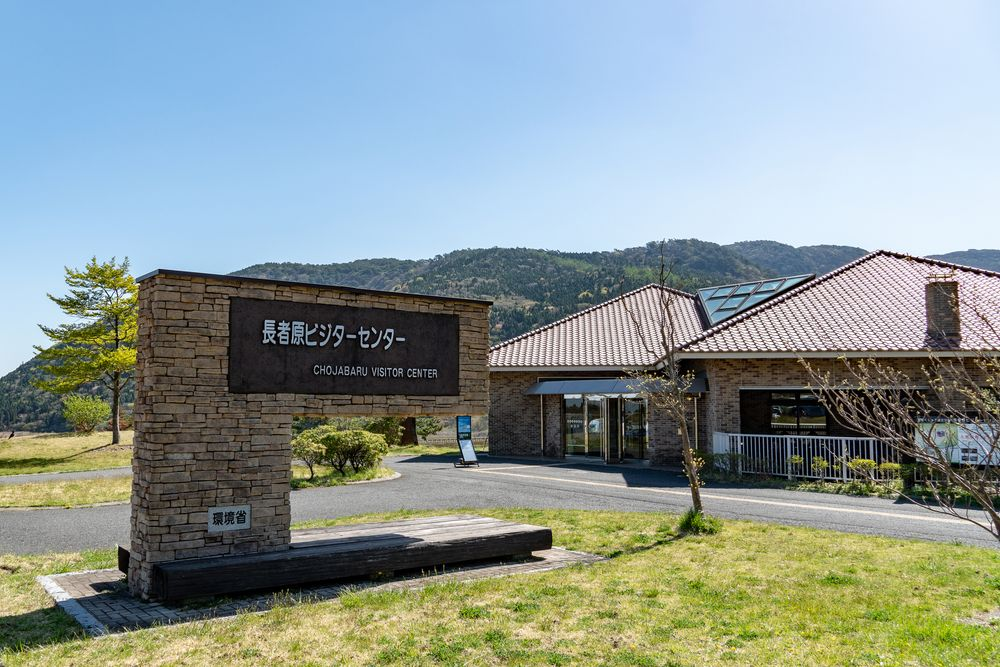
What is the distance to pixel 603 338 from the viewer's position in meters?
27.6

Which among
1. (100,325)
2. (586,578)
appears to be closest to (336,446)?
(586,578)

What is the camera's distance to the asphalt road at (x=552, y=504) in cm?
1149

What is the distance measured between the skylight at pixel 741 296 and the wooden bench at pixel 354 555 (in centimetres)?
1754

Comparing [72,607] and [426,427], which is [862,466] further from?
[426,427]

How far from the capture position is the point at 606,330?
1116 inches

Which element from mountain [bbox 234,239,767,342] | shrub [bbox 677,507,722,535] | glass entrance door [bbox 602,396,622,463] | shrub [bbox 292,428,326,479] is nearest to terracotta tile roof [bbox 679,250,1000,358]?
glass entrance door [bbox 602,396,622,463]

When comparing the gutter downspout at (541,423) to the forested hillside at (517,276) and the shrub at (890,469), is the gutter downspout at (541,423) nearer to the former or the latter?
the shrub at (890,469)

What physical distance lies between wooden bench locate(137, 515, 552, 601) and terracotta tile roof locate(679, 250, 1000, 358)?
38.5ft

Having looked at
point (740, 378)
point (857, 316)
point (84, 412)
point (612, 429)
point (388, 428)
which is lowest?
point (388, 428)

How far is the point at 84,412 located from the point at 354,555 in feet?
115

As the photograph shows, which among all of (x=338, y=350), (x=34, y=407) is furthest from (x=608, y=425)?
(x=34, y=407)

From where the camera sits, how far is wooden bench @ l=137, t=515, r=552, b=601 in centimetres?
724

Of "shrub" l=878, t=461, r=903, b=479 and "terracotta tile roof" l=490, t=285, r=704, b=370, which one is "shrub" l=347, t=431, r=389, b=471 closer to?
"terracotta tile roof" l=490, t=285, r=704, b=370

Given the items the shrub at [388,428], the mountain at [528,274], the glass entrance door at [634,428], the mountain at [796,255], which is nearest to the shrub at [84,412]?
the shrub at [388,428]
